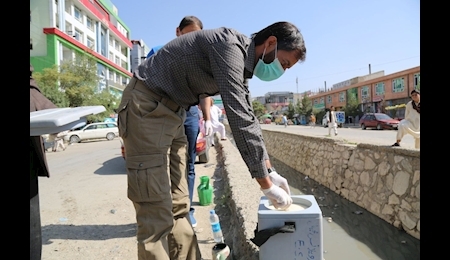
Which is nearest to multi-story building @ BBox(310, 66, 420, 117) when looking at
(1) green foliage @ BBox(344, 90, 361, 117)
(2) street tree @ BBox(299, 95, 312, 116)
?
(1) green foliage @ BBox(344, 90, 361, 117)

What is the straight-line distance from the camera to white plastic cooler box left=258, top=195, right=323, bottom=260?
4.83 feet

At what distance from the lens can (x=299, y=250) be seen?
1.50 metres

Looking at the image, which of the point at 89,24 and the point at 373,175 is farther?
the point at 89,24

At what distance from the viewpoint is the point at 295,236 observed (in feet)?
4.89

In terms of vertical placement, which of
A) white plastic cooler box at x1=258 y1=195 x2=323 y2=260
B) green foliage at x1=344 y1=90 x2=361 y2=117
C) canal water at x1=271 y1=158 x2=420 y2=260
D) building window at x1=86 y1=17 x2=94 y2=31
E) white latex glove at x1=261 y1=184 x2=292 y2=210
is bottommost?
canal water at x1=271 y1=158 x2=420 y2=260

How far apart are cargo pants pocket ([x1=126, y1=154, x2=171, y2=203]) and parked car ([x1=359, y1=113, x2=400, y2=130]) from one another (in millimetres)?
20490

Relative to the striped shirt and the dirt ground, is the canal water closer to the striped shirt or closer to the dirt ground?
the dirt ground

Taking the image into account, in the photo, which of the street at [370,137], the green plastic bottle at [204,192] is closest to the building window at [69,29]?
the street at [370,137]

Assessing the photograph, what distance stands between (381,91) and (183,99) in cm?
3386

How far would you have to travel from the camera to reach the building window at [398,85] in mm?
27250

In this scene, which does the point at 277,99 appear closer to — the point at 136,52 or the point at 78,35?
the point at 136,52

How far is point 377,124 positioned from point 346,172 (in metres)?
15.7

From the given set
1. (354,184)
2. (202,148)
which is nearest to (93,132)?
(202,148)

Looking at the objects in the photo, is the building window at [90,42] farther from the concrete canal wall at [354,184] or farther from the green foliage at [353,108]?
the concrete canal wall at [354,184]
